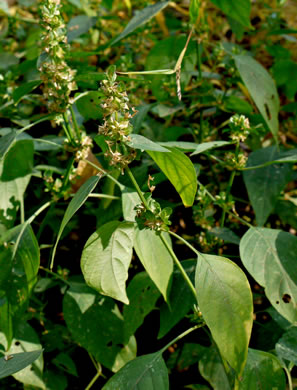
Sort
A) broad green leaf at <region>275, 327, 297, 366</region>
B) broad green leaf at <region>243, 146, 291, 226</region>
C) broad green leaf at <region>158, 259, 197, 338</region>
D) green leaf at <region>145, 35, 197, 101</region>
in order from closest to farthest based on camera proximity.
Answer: broad green leaf at <region>275, 327, 297, 366</region> < broad green leaf at <region>158, 259, 197, 338</region> < broad green leaf at <region>243, 146, 291, 226</region> < green leaf at <region>145, 35, 197, 101</region>

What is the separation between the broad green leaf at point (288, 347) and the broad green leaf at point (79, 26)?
1.28 m

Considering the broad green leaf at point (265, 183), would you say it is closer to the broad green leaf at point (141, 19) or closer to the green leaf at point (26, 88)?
the broad green leaf at point (141, 19)

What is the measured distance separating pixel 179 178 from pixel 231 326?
1.00 feet

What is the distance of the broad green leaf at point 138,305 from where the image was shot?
1227mm

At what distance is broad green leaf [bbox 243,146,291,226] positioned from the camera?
1384mm

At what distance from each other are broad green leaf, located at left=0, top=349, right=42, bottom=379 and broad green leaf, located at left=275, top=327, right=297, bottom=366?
0.57m

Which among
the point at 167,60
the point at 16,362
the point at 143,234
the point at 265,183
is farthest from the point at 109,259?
the point at 167,60

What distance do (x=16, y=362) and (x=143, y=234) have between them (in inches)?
16.3

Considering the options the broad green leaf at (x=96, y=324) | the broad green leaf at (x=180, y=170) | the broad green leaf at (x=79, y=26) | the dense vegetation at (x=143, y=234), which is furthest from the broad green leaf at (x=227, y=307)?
the broad green leaf at (x=79, y=26)

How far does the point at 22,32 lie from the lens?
2186mm

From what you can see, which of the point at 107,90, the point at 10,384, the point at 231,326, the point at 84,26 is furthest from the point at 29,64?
the point at 231,326

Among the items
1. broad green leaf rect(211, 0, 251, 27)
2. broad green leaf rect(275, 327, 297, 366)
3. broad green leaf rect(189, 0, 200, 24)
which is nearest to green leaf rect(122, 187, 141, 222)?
broad green leaf rect(275, 327, 297, 366)

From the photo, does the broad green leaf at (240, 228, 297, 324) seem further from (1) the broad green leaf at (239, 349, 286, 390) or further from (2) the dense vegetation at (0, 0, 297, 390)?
(1) the broad green leaf at (239, 349, 286, 390)

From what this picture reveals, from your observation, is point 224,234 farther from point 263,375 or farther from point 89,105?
point 89,105
